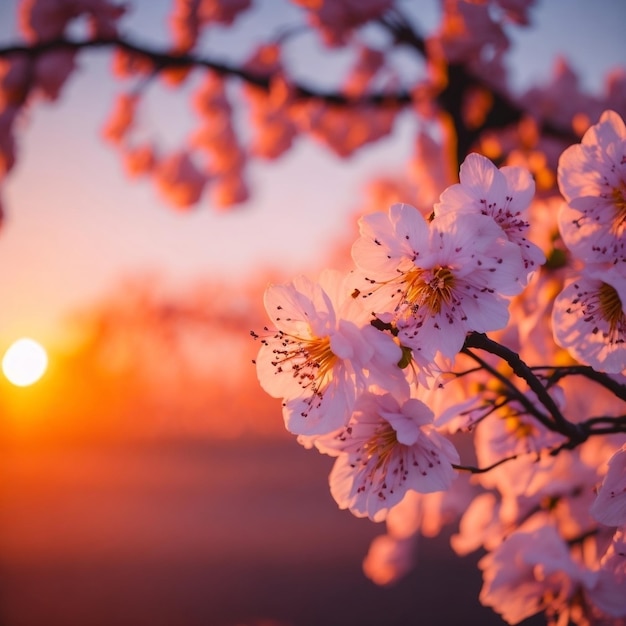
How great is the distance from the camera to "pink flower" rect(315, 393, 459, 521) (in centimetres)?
83

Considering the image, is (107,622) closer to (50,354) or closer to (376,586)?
(376,586)

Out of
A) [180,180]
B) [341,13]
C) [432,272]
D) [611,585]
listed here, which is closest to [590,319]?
[432,272]

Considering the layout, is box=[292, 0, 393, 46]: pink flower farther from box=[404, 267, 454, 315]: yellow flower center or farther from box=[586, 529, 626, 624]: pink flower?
box=[586, 529, 626, 624]: pink flower

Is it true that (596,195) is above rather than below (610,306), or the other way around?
above

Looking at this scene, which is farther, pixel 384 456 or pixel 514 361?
pixel 384 456

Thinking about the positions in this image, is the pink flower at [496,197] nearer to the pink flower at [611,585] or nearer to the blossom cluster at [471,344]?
the blossom cluster at [471,344]

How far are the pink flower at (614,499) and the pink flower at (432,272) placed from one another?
1.05ft

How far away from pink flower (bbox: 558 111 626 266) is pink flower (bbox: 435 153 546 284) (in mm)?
94

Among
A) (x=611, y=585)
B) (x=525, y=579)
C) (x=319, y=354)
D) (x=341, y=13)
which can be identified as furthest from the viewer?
(x=341, y=13)

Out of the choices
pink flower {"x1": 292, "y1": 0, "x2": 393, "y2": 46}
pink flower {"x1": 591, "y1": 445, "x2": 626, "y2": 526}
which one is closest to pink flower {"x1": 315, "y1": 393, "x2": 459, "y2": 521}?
pink flower {"x1": 591, "y1": 445, "x2": 626, "y2": 526}

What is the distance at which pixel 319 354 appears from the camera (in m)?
0.85

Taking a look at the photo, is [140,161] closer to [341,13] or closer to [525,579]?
[341,13]

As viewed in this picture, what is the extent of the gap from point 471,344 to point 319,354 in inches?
8.5

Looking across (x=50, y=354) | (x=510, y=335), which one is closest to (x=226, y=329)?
(x=50, y=354)
